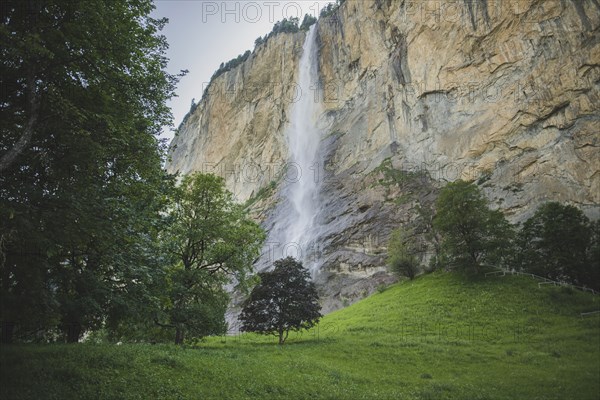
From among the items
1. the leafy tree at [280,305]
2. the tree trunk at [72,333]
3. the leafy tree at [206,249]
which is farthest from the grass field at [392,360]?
the leafy tree at [206,249]

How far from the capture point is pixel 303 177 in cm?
7488

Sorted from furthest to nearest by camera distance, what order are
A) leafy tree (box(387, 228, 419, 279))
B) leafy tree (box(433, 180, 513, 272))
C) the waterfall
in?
the waterfall
leafy tree (box(387, 228, 419, 279))
leafy tree (box(433, 180, 513, 272))

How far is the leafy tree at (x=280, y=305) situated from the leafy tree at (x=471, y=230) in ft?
53.9

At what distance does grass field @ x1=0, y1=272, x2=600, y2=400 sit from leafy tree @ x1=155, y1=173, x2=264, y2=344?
202 cm

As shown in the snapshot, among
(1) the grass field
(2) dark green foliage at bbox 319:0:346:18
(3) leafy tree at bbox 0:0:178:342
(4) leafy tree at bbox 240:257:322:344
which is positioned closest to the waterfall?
(2) dark green foliage at bbox 319:0:346:18

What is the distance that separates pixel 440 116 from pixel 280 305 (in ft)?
139

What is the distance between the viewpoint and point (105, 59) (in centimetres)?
969

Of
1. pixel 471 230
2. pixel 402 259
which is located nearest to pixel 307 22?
pixel 402 259

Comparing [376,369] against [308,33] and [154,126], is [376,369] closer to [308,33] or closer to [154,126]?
[154,126]

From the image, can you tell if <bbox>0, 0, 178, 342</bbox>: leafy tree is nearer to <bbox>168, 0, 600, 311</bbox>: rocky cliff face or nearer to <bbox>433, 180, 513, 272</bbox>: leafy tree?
<bbox>433, 180, 513, 272</bbox>: leafy tree

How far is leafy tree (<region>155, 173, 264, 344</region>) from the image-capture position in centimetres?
1935

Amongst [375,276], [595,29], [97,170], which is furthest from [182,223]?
[595,29]

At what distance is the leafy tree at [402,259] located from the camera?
140 ft

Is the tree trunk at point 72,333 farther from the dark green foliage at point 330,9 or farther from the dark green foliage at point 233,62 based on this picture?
the dark green foliage at point 233,62
